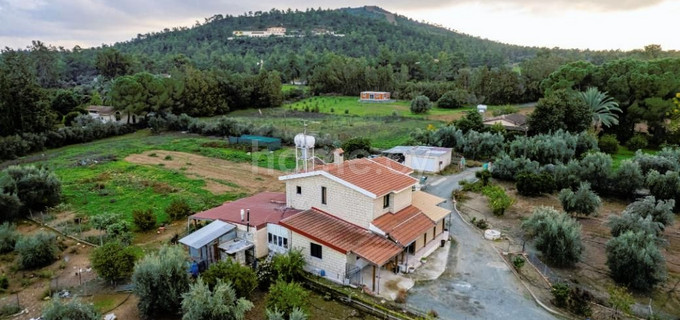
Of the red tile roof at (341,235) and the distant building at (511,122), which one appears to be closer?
the red tile roof at (341,235)

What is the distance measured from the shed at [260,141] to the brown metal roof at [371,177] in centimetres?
2375

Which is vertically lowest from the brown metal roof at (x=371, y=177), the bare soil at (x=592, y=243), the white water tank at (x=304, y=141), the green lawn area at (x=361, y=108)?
the bare soil at (x=592, y=243)

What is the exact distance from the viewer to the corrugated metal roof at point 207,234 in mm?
17984

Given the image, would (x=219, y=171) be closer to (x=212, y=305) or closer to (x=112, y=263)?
(x=112, y=263)

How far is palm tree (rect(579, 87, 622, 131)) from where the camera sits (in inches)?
1768

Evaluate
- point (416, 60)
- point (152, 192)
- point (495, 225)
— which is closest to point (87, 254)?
point (152, 192)

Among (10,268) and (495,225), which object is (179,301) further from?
(495,225)

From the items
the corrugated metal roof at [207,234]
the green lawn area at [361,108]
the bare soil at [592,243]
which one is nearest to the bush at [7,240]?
the corrugated metal roof at [207,234]

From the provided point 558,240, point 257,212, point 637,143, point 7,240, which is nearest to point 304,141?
point 257,212

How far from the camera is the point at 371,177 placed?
64.5 ft

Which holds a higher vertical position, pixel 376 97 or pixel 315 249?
pixel 376 97

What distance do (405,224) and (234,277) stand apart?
778 cm

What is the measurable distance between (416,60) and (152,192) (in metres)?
90.1

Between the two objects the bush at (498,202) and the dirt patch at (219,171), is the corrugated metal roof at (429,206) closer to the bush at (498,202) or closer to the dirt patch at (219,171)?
the bush at (498,202)
